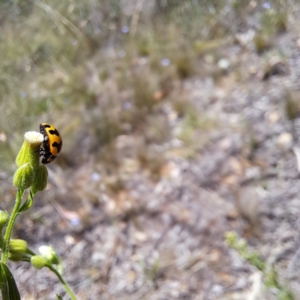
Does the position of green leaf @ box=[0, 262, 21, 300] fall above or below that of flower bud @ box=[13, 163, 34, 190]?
below

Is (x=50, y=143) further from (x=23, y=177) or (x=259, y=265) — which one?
(x=259, y=265)

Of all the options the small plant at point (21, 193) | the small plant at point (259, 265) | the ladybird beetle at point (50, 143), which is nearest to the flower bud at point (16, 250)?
the small plant at point (21, 193)

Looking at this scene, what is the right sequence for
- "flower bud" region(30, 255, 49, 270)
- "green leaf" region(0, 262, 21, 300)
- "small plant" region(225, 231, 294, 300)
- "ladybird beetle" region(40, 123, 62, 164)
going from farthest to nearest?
"ladybird beetle" region(40, 123, 62, 164)
"small plant" region(225, 231, 294, 300)
"flower bud" region(30, 255, 49, 270)
"green leaf" region(0, 262, 21, 300)

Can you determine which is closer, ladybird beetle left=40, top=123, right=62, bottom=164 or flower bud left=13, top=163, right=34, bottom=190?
flower bud left=13, top=163, right=34, bottom=190

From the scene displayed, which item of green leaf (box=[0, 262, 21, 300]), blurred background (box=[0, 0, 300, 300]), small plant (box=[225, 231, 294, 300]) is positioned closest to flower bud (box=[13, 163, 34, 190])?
green leaf (box=[0, 262, 21, 300])

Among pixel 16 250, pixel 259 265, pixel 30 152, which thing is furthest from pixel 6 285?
pixel 259 265

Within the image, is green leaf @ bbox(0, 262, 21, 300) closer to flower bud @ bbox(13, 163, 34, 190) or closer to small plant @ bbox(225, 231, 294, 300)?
flower bud @ bbox(13, 163, 34, 190)
